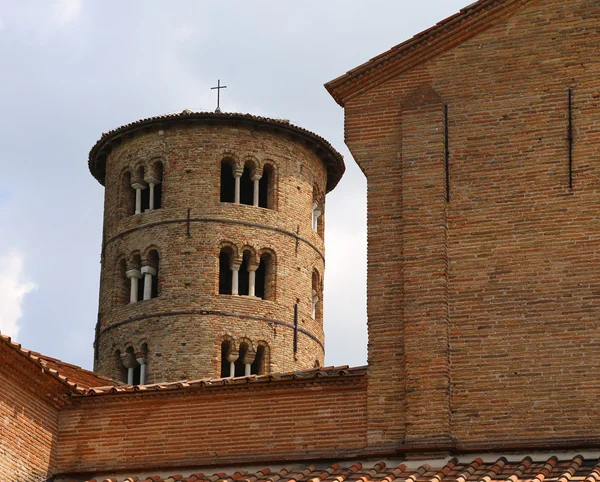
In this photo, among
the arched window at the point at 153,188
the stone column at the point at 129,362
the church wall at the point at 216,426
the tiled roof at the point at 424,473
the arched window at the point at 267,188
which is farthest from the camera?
the arched window at the point at 267,188

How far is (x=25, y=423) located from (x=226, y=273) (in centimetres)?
1847

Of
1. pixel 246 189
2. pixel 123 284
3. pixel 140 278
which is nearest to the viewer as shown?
→ pixel 140 278

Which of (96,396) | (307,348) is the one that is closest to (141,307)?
(307,348)

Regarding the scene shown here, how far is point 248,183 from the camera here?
3884 centimetres

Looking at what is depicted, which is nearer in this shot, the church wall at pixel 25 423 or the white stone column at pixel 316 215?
the church wall at pixel 25 423

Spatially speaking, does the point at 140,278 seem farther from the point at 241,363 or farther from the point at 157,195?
the point at 241,363

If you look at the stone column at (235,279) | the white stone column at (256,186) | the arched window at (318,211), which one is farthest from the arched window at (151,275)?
the arched window at (318,211)

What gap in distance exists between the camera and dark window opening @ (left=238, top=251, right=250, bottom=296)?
37.7 meters

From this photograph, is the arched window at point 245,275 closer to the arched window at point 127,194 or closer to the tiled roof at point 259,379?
the arched window at point 127,194

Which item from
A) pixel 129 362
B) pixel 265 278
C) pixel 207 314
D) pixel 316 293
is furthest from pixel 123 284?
pixel 316 293

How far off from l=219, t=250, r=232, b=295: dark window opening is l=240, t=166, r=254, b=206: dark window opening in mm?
1524

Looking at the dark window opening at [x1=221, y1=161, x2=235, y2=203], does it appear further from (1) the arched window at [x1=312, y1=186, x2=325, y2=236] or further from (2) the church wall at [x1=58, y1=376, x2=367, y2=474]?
(2) the church wall at [x1=58, y1=376, x2=367, y2=474]

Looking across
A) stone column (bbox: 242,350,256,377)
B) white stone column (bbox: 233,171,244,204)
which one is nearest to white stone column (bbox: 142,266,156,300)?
white stone column (bbox: 233,171,244,204)

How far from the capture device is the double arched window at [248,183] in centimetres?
3812
